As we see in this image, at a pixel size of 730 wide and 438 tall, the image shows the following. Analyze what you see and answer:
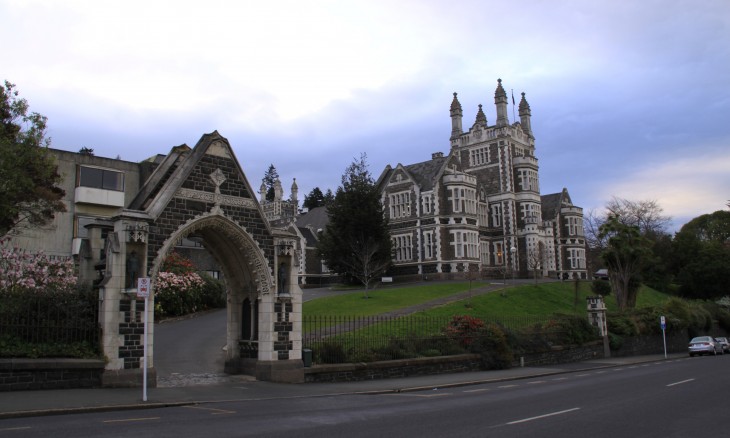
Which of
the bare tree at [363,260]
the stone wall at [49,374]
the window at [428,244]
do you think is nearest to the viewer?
the stone wall at [49,374]

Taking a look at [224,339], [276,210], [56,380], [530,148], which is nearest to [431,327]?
[224,339]

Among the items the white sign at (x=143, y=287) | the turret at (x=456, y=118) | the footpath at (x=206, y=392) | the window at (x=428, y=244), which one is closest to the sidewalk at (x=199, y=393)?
the footpath at (x=206, y=392)

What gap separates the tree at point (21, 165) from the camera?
20094mm

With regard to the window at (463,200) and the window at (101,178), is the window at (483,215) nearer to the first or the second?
the window at (463,200)

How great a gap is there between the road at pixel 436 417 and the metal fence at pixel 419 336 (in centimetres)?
395

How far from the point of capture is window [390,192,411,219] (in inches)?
2347

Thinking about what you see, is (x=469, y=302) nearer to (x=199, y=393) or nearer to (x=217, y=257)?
(x=217, y=257)

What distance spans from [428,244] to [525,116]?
79.1 ft

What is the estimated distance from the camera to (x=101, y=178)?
39.4m

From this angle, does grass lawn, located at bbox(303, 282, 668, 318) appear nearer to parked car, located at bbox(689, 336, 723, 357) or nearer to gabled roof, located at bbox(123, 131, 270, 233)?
parked car, located at bbox(689, 336, 723, 357)

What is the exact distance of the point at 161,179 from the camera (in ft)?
59.2

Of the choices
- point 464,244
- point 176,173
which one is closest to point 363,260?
point 464,244

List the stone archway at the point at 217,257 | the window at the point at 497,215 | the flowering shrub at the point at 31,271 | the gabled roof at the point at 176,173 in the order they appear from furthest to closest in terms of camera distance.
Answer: the window at the point at 497,215 < the flowering shrub at the point at 31,271 < the gabled roof at the point at 176,173 < the stone archway at the point at 217,257

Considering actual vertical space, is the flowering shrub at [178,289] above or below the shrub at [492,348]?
above
